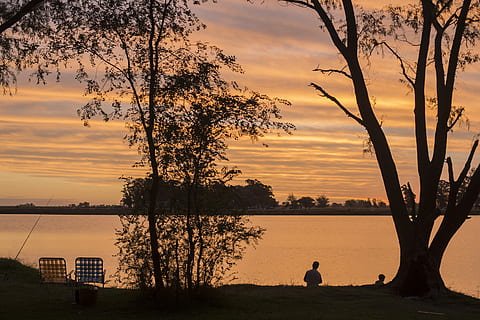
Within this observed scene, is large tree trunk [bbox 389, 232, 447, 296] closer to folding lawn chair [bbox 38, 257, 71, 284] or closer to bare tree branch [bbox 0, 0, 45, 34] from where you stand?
folding lawn chair [bbox 38, 257, 71, 284]

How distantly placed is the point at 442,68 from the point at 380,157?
305 cm

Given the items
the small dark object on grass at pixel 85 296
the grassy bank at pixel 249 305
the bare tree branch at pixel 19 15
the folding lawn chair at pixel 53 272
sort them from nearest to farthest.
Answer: the grassy bank at pixel 249 305 → the bare tree branch at pixel 19 15 → the small dark object on grass at pixel 85 296 → the folding lawn chair at pixel 53 272

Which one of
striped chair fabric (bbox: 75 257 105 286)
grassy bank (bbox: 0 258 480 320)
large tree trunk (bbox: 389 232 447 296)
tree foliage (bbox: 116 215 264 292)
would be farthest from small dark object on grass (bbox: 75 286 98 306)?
large tree trunk (bbox: 389 232 447 296)

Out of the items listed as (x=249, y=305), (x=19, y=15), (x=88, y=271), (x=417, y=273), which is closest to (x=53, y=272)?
(x=88, y=271)

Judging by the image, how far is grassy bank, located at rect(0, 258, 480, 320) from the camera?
13.5 m

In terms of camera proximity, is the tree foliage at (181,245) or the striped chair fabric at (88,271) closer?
the tree foliage at (181,245)

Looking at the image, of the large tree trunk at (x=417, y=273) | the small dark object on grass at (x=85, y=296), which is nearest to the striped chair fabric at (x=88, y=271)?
the small dark object on grass at (x=85, y=296)

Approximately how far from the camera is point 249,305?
1483cm

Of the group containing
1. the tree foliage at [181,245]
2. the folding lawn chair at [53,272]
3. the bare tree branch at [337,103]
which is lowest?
the folding lawn chair at [53,272]

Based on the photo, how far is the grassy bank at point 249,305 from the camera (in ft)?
44.4

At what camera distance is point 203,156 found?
1423 cm

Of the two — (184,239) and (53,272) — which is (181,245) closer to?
(184,239)

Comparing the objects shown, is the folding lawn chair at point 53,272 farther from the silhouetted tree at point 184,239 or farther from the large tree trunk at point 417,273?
the large tree trunk at point 417,273

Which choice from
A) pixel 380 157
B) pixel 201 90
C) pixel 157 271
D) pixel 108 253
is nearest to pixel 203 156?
pixel 201 90
